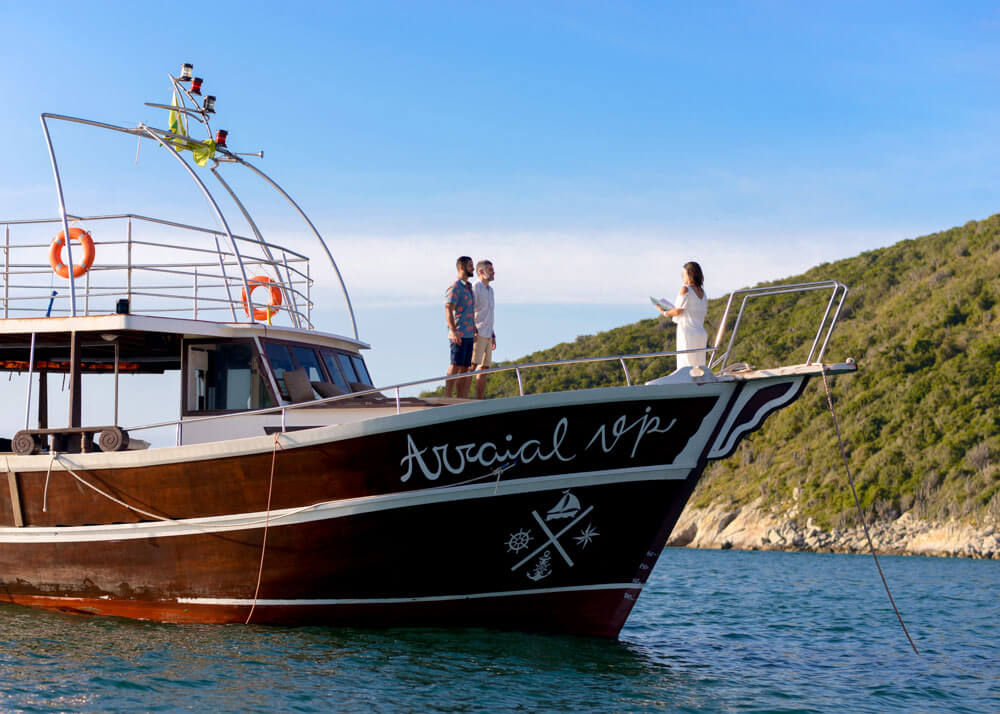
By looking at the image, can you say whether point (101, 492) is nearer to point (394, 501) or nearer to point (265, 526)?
point (265, 526)

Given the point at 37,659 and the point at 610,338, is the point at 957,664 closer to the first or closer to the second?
the point at 37,659

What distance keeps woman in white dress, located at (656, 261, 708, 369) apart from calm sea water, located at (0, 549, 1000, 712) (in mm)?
3159

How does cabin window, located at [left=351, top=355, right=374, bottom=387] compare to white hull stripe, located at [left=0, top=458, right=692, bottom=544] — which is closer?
white hull stripe, located at [left=0, top=458, right=692, bottom=544]

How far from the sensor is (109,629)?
32.7 feet

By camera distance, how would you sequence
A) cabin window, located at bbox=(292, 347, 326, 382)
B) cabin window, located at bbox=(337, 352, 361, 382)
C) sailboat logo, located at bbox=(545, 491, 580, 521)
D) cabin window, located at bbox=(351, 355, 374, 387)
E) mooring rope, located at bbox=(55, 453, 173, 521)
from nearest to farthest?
sailboat logo, located at bbox=(545, 491, 580, 521) < mooring rope, located at bbox=(55, 453, 173, 521) < cabin window, located at bbox=(292, 347, 326, 382) < cabin window, located at bbox=(337, 352, 361, 382) < cabin window, located at bbox=(351, 355, 374, 387)

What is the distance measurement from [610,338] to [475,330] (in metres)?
49.0

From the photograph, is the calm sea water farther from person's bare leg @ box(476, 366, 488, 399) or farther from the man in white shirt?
the man in white shirt

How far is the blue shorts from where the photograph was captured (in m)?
11.2

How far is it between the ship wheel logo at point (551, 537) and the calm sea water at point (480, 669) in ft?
2.38

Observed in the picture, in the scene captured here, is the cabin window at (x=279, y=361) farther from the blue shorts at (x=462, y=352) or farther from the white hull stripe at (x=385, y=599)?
the white hull stripe at (x=385, y=599)

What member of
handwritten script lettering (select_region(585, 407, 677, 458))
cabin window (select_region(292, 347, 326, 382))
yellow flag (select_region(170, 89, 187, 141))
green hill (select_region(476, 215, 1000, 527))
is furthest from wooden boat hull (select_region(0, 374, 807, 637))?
green hill (select_region(476, 215, 1000, 527))

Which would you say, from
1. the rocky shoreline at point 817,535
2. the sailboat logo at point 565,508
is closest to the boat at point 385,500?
the sailboat logo at point 565,508

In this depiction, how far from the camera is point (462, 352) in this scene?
444 inches

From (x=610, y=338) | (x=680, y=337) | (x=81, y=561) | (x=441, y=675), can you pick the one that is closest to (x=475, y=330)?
(x=680, y=337)
